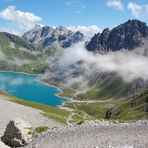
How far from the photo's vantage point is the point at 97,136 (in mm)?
35781

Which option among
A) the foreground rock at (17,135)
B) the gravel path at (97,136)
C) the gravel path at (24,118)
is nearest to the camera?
the gravel path at (97,136)

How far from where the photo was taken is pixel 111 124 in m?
39.2

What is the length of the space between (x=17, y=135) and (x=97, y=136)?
9076mm

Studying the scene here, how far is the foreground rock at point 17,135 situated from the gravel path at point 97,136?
1.22 meters

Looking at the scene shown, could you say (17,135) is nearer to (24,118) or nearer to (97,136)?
(97,136)

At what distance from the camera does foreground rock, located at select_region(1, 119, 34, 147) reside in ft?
127

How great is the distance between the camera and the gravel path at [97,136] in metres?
32.3

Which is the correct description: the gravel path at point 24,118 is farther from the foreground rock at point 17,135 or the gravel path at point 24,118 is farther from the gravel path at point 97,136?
the gravel path at point 97,136

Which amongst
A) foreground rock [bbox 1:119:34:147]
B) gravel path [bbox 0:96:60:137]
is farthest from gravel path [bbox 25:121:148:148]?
gravel path [bbox 0:96:60:137]

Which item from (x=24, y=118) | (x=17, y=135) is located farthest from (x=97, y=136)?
(x=24, y=118)

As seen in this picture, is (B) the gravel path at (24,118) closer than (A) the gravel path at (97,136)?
No

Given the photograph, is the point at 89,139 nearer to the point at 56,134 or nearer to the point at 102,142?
the point at 102,142

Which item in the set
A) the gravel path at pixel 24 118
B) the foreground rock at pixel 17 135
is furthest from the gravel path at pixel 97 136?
the gravel path at pixel 24 118

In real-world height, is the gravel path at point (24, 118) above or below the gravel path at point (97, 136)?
above
